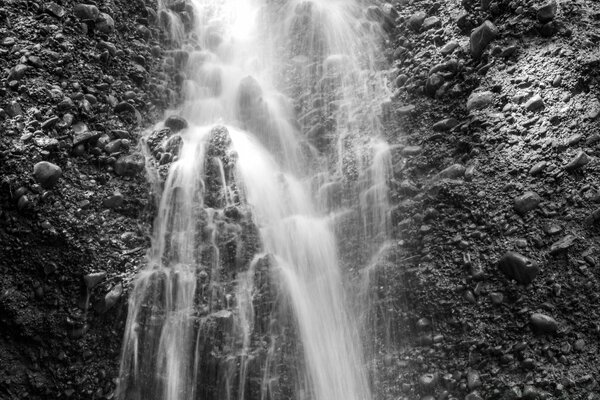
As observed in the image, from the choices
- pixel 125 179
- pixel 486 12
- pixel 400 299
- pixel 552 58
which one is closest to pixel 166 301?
pixel 125 179

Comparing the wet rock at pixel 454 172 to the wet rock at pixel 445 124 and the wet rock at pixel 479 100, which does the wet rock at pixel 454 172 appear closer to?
the wet rock at pixel 445 124

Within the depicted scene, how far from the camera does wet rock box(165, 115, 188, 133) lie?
6145mm

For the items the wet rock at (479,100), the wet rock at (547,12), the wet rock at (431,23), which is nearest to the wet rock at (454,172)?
the wet rock at (479,100)

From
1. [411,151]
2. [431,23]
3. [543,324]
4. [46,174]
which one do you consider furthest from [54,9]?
[543,324]

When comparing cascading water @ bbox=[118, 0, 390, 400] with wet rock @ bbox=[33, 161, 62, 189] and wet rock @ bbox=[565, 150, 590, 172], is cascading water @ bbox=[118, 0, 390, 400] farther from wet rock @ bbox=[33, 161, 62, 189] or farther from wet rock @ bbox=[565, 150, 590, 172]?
wet rock @ bbox=[565, 150, 590, 172]

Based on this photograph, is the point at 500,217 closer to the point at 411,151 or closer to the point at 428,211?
the point at 428,211

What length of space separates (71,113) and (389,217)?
4.09m

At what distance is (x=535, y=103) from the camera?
197 inches

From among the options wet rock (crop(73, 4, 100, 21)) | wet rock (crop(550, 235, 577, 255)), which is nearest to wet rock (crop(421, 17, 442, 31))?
wet rock (crop(550, 235, 577, 255))

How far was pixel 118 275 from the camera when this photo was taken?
451cm

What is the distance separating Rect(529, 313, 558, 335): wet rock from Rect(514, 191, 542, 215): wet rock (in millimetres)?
1115

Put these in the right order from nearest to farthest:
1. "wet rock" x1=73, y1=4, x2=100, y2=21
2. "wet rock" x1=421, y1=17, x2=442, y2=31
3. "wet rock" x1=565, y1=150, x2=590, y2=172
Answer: "wet rock" x1=565, y1=150, x2=590, y2=172 → "wet rock" x1=73, y1=4, x2=100, y2=21 → "wet rock" x1=421, y1=17, x2=442, y2=31

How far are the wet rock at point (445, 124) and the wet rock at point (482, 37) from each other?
1.13 m

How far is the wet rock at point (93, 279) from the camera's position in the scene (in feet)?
14.3
